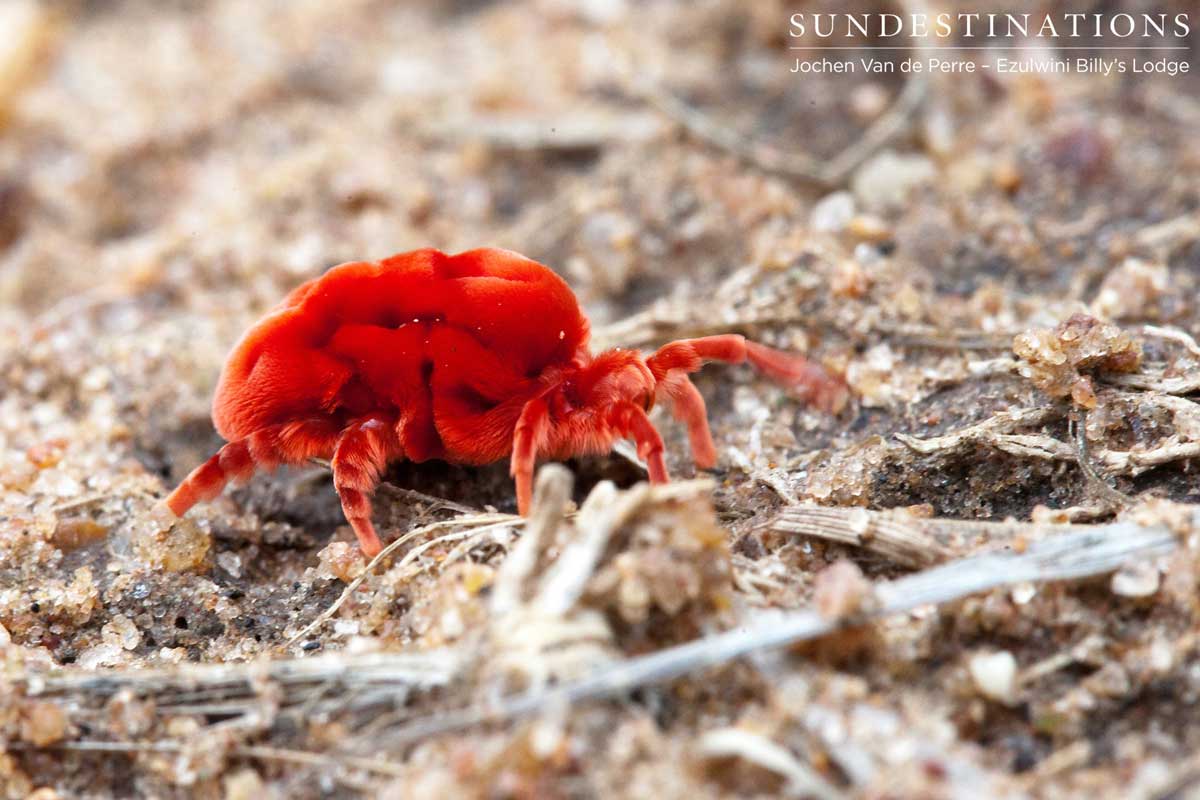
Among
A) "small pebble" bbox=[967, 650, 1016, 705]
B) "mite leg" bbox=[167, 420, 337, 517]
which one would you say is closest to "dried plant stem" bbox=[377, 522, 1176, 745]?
"small pebble" bbox=[967, 650, 1016, 705]

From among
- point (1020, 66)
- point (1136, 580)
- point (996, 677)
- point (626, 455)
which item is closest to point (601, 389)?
point (626, 455)

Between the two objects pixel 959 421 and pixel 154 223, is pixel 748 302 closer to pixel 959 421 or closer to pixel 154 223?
pixel 959 421

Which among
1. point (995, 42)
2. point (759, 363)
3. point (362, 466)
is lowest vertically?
point (362, 466)

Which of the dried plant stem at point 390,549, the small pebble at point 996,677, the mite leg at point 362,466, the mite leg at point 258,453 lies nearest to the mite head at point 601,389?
the dried plant stem at point 390,549

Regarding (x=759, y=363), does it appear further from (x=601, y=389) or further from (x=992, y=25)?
(x=992, y=25)

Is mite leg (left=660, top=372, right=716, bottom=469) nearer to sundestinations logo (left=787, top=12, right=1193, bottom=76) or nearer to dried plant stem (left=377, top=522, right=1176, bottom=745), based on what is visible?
dried plant stem (left=377, top=522, right=1176, bottom=745)

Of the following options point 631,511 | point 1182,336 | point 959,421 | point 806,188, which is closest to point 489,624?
point 631,511

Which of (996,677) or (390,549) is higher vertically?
(390,549)
